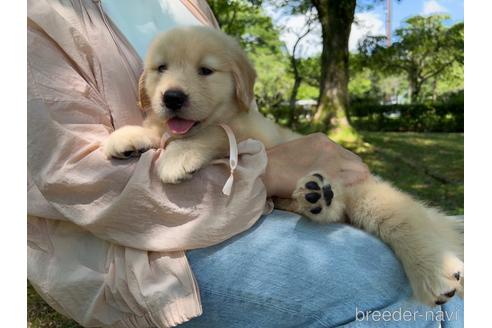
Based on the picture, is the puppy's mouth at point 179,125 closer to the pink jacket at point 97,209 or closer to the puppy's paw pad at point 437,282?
the pink jacket at point 97,209

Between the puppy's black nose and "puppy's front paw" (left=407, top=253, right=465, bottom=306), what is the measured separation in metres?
1.07

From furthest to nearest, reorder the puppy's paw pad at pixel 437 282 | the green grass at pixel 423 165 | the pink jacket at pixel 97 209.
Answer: the green grass at pixel 423 165 → the puppy's paw pad at pixel 437 282 → the pink jacket at pixel 97 209

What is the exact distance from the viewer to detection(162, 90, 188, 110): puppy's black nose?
187 cm

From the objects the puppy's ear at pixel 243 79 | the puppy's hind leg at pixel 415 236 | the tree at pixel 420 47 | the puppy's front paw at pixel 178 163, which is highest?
the tree at pixel 420 47

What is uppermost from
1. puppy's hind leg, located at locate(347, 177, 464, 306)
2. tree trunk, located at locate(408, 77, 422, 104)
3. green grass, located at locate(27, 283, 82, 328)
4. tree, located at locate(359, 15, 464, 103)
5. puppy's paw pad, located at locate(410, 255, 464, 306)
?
tree, located at locate(359, 15, 464, 103)

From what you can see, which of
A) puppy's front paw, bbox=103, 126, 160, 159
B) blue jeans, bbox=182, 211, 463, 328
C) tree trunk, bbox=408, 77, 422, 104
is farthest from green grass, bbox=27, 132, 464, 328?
tree trunk, bbox=408, 77, 422, 104

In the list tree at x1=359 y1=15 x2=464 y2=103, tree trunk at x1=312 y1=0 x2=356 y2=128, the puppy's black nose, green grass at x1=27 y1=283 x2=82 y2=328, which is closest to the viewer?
the puppy's black nose

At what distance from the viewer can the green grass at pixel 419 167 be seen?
6.04m

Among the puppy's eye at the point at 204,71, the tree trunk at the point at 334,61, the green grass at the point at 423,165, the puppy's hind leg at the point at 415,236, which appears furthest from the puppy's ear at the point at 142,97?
the tree trunk at the point at 334,61

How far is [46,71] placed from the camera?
160 centimetres

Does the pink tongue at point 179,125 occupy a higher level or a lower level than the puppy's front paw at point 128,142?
higher

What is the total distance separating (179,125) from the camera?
1942 millimetres

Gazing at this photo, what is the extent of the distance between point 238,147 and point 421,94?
19598 mm

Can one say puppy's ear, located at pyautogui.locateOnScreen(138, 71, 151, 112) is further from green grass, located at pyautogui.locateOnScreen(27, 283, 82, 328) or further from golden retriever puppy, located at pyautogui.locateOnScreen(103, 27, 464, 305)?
green grass, located at pyautogui.locateOnScreen(27, 283, 82, 328)
